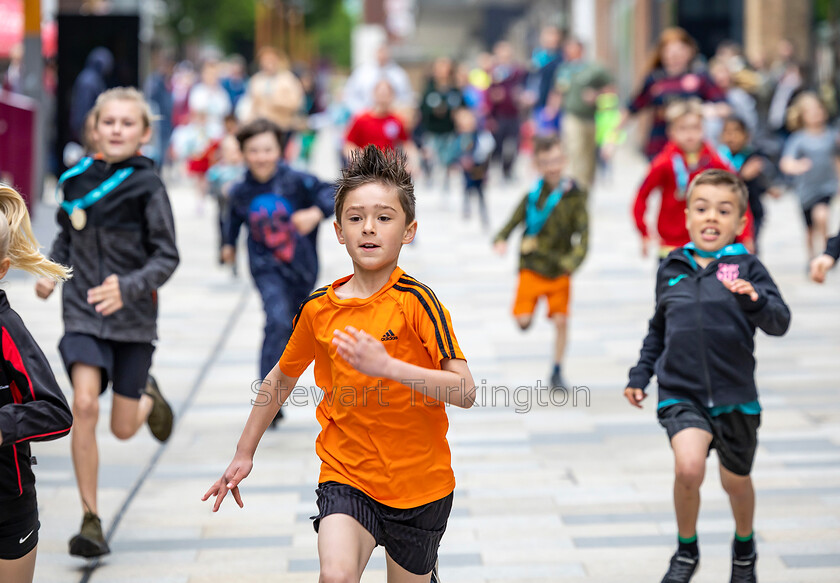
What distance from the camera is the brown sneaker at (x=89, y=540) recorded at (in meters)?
5.04

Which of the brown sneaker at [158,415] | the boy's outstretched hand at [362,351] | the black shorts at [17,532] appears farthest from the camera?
the brown sneaker at [158,415]

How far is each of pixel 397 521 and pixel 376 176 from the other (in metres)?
0.94

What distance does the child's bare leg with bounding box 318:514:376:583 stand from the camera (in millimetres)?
3273

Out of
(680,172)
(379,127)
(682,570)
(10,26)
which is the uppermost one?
(10,26)

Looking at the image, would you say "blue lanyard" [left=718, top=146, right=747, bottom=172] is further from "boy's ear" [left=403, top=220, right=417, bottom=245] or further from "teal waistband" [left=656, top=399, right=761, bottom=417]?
"boy's ear" [left=403, top=220, right=417, bottom=245]

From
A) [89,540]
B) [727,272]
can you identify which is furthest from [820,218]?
[89,540]

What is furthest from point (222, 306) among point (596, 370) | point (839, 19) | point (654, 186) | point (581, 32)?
point (581, 32)

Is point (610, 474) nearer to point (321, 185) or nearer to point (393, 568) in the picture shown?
point (321, 185)

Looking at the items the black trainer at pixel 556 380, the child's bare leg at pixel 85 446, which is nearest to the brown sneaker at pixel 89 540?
the child's bare leg at pixel 85 446

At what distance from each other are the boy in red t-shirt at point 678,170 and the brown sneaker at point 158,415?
3.11 meters

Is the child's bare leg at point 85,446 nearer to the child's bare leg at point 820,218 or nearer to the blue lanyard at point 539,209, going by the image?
the blue lanyard at point 539,209

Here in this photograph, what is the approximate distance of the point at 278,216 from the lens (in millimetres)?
7148

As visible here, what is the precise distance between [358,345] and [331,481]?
2.04 feet

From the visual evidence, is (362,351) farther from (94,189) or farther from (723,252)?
(94,189)
